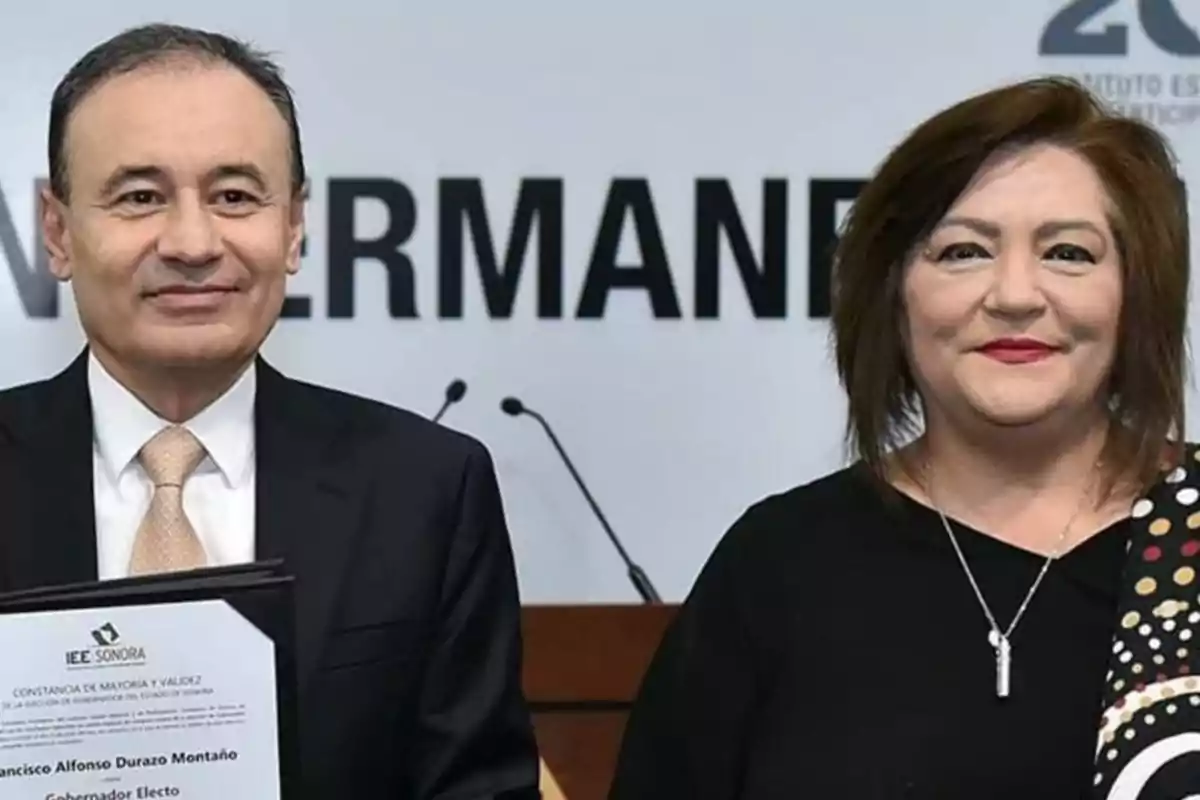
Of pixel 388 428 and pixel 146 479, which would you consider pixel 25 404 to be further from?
pixel 388 428

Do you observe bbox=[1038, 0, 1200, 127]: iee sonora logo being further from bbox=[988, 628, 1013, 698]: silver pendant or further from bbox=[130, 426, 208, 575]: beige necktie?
bbox=[130, 426, 208, 575]: beige necktie

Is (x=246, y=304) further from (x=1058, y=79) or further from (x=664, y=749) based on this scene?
(x=1058, y=79)

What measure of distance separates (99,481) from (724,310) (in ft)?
4.08

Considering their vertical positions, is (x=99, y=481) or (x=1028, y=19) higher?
(x=1028, y=19)

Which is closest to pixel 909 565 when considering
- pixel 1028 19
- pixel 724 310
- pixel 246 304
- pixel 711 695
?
pixel 711 695

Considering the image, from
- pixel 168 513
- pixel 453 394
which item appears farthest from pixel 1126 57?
pixel 168 513

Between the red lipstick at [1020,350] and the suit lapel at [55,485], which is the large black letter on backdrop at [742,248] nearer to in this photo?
the red lipstick at [1020,350]

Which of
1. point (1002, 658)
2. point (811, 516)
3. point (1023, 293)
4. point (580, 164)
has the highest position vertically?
point (580, 164)

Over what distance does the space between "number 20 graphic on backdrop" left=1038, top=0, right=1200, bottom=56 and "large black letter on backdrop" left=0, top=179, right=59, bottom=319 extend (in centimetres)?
149

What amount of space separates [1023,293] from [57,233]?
84cm

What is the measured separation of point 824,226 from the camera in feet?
8.39

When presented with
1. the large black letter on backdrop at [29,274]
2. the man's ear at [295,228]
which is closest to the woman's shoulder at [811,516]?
the man's ear at [295,228]

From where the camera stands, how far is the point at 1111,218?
155 cm

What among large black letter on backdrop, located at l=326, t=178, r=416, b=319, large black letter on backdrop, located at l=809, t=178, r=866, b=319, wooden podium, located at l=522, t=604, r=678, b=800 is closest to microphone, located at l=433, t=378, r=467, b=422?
large black letter on backdrop, located at l=326, t=178, r=416, b=319
